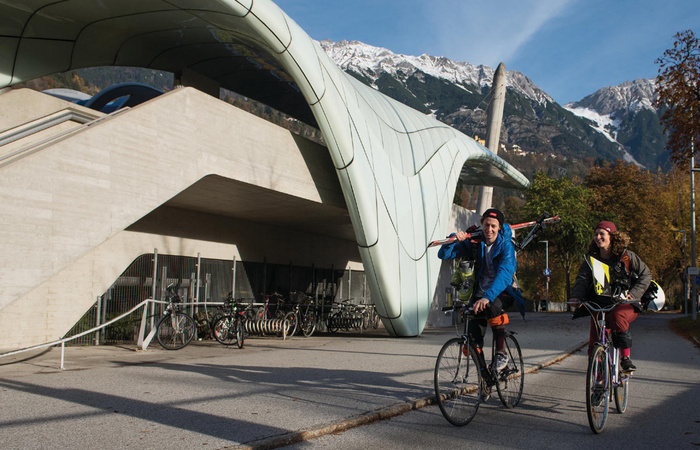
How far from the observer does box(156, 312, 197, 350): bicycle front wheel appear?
11.2 metres

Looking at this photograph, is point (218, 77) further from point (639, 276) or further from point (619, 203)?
point (619, 203)

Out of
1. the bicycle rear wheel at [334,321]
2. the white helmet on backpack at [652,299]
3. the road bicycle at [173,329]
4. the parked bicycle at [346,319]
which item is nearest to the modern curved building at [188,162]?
the road bicycle at [173,329]

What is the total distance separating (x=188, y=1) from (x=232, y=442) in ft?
31.4

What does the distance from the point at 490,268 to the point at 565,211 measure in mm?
34956

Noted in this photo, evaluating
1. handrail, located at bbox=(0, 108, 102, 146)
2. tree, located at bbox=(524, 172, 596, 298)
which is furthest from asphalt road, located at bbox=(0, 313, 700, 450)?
tree, located at bbox=(524, 172, 596, 298)

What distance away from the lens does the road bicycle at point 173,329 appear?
1119 cm

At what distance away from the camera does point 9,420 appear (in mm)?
4617

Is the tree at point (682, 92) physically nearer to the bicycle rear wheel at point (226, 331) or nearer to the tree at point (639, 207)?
the bicycle rear wheel at point (226, 331)

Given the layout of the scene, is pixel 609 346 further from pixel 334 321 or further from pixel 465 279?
pixel 334 321

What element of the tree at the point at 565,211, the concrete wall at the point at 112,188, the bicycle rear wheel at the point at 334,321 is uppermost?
A: the tree at the point at 565,211

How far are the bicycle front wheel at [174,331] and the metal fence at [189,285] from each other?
40 centimetres

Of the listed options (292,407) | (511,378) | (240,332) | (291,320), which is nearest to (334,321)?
(291,320)

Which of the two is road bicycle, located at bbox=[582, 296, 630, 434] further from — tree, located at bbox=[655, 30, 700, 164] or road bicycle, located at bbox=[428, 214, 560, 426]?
tree, located at bbox=[655, 30, 700, 164]

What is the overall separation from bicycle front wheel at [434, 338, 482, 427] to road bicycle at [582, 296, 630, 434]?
3.14 ft
